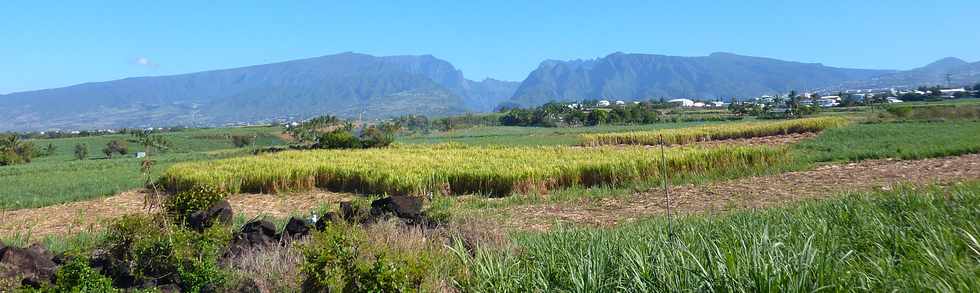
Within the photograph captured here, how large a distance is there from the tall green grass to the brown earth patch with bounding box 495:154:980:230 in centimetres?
372

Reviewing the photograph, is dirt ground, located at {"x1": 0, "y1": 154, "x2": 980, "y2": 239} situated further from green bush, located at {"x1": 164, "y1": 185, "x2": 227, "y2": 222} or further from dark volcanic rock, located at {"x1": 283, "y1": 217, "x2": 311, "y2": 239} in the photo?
dark volcanic rock, located at {"x1": 283, "y1": 217, "x2": 311, "y2": 239}

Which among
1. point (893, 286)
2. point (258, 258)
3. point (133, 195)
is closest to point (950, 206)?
point (893, 286)

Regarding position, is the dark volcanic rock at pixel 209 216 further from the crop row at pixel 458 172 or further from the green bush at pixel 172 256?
the crop row at pixel 458 172

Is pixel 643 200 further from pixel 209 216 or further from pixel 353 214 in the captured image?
pixel 209 216

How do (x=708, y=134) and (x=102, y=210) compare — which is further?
(x=708, y=134)

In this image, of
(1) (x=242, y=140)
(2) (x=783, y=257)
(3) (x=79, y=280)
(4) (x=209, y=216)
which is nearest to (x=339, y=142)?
(4) (x=209, y=216)

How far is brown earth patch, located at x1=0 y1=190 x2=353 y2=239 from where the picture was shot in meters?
12.2

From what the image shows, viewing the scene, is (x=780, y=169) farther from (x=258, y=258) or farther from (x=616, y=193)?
(x=258, y=258)

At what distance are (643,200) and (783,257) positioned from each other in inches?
345

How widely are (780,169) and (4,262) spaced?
51.0 feet

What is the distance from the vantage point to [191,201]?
9.23 metres

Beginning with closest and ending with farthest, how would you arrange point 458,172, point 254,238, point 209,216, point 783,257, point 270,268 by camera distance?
point 783,257 → point 270,268 → point 254,238 → point 209,216 → point 458,172

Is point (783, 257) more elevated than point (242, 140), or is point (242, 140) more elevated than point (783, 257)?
point (783, 257)

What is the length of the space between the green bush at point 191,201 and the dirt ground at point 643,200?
144 centimetres
